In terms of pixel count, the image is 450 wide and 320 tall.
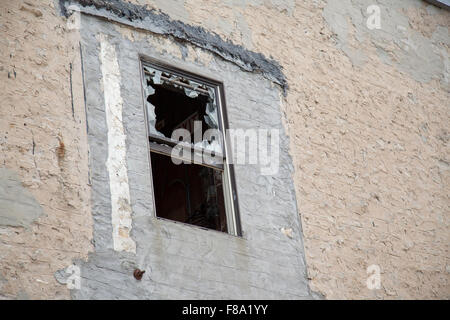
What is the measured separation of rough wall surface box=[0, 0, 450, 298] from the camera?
5.93 m

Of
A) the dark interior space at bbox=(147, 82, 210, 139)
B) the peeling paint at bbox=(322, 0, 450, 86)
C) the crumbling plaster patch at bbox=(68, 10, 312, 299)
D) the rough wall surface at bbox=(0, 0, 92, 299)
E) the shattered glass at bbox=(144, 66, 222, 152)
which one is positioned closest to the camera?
the rough wall surface at bbox=(0, 0, 92, 299)

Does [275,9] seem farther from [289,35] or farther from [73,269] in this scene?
[73,269]

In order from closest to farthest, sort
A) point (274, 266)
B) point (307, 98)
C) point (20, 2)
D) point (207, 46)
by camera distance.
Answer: point (20, 2), point (274, 266), point (207, 46), point (307, 98)

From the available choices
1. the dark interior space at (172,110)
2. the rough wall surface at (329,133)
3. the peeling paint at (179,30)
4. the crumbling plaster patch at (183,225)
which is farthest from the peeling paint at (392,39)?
the dark interior space at (172,110)

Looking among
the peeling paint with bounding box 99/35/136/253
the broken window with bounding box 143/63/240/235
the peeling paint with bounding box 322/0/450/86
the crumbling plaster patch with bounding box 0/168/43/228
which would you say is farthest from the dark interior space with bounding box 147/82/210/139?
the crumbling plaster patch with bounding box 0/168/43/228

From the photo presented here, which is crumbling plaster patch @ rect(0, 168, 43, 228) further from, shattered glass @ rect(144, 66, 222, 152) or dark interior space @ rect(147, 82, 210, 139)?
dark interior space @ rect(147, 82, 210, 139)

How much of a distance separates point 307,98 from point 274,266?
6.50ft

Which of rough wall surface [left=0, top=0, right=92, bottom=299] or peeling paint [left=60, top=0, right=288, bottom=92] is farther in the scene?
peeling paint [left=60, top=0, right=288, bottom=92]

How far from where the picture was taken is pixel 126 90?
22.3ft

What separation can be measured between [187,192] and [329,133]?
9.04ft

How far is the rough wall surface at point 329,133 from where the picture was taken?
5.93m

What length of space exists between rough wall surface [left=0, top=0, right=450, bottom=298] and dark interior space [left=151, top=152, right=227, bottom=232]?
1201mm

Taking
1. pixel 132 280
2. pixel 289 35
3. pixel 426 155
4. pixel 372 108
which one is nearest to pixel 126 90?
pixel 132 280
